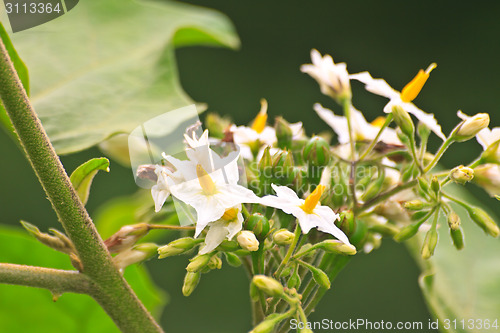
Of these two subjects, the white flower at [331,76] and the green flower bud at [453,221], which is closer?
the green flower bud at [453,221]

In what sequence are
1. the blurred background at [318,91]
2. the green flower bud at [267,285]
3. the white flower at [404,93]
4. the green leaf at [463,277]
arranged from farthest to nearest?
1. the blurred background at [318,91]
2. the green leaf at [463,277]
3. the white flower at [404,93]
4. the green flower bud at [267,285]

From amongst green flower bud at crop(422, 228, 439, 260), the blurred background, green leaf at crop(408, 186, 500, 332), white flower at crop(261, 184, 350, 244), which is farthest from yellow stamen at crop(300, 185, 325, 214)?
the blurred background

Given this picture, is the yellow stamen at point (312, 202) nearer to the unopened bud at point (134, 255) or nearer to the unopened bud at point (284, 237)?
the unopened bud at point (284, 237)

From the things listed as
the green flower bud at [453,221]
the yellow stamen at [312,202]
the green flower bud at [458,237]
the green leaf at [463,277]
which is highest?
the yellow stamen at [312,202]

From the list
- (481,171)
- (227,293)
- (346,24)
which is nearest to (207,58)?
(346,24)

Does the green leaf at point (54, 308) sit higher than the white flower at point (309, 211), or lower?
lower

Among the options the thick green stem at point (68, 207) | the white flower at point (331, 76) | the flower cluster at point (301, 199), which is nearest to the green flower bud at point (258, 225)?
the flower cluster at point (301, 199)

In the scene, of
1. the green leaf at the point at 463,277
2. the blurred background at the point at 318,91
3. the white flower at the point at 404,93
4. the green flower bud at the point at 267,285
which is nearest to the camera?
the green flower bud at the point at 267,285

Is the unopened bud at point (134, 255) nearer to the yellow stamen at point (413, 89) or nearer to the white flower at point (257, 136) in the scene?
the white flower at point (257, 136)
